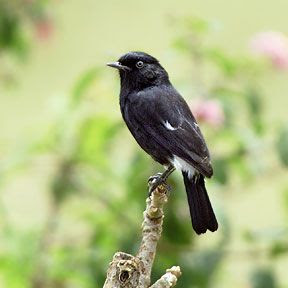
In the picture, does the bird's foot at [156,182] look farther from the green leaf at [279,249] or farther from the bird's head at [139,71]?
the green leaf at [279,249]

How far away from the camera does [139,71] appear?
2256mm

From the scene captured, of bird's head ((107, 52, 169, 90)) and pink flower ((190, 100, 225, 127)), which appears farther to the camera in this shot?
pink flower ((190, 100, 225, 127))

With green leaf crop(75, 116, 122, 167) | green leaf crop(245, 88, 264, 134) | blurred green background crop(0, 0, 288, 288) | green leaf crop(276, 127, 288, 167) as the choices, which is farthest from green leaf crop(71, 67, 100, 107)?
green leaf crop(276, 127, 288, 167)

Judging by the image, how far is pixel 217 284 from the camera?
4.11 meters

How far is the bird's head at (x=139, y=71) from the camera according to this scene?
2.25m

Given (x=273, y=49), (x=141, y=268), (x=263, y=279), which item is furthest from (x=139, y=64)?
(x=263, y=279)

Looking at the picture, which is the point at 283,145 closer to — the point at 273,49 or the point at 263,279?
the point at 273,49

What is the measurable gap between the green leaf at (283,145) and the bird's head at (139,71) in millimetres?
1238

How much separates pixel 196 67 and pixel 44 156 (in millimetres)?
711

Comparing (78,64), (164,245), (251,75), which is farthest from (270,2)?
(164,245)

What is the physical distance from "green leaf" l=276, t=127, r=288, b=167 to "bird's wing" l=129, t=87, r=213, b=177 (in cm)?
136

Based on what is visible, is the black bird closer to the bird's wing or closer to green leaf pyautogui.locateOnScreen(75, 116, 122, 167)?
the bird's wing

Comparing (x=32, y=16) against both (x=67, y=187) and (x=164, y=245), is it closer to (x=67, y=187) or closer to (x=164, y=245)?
(x=67, y=187)

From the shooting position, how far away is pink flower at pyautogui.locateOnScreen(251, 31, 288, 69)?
12.1 ft
